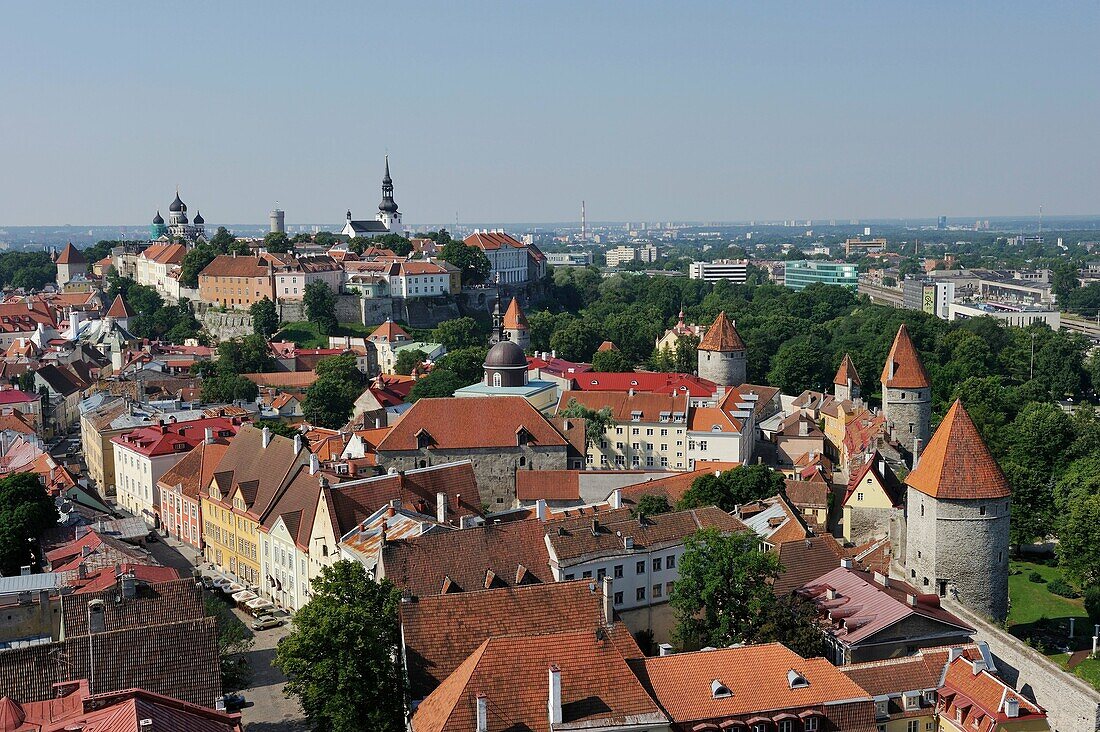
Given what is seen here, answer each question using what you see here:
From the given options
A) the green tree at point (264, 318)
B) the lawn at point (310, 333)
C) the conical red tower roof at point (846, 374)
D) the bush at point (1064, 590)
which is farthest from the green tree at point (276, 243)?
the bush at point (1064, 590)

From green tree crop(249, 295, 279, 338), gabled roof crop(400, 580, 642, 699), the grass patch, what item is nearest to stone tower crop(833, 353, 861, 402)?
the grass patch

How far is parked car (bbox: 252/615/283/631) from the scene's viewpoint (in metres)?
39.5

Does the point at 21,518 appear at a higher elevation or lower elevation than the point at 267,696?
higher

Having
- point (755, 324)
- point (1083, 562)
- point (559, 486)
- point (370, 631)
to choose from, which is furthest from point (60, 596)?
point (755, 324)

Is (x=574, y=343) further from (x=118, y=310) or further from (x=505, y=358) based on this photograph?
(x=118, y=310)

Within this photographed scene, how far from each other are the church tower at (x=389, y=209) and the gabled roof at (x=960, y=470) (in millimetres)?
117878

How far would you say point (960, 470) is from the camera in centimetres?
3816

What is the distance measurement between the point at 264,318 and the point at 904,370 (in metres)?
58.2

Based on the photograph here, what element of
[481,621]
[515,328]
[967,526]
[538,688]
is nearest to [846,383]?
[515,328]

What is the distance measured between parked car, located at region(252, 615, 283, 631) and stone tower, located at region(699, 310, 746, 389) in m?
43.0

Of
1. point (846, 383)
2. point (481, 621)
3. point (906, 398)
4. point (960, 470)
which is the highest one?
point (960, 470)

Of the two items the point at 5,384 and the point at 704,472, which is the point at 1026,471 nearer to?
the point at 704,472

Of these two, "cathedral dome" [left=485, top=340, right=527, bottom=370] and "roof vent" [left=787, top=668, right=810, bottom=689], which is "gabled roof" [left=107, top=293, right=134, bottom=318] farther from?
"roof vent" [left=787, top=668, right=810, bottom=689]

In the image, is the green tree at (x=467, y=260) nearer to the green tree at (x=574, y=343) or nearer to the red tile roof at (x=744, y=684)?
the green tree at (x=574, y=343)
